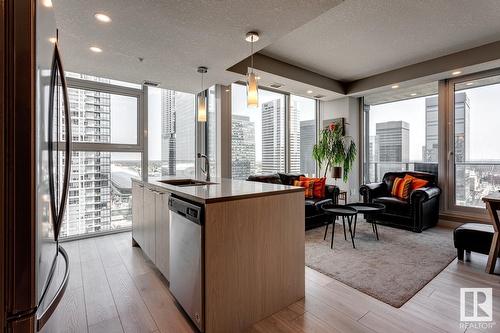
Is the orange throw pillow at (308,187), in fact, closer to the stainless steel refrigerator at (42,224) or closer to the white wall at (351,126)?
the white wall at (351,126)

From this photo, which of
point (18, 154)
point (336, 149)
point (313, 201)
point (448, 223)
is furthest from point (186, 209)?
point (448, 223)

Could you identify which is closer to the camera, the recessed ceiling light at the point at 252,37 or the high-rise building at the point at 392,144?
the recessed ceiling light at the point at 252,37

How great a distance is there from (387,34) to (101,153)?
177 inches

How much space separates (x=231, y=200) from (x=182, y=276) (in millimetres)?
714

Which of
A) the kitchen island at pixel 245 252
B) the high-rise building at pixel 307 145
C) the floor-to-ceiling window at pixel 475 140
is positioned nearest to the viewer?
the kitchen island at pixel 245 252

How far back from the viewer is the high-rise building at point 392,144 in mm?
5102

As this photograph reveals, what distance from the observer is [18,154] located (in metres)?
0.64

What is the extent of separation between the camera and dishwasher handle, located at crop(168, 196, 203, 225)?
5.02 ft

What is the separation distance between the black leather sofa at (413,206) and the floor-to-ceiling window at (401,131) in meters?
0.58

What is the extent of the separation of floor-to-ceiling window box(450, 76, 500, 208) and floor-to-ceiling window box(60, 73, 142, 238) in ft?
18.3

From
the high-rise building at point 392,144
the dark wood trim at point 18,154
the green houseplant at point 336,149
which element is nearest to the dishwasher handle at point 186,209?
the dark wood trim at point 18,154

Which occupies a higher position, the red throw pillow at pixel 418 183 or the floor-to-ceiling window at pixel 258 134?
the floor-to-ceiling window at pixel 258 134

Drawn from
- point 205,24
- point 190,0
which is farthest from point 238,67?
point 190,0

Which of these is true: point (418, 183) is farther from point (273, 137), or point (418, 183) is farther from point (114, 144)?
point (114, 144)
